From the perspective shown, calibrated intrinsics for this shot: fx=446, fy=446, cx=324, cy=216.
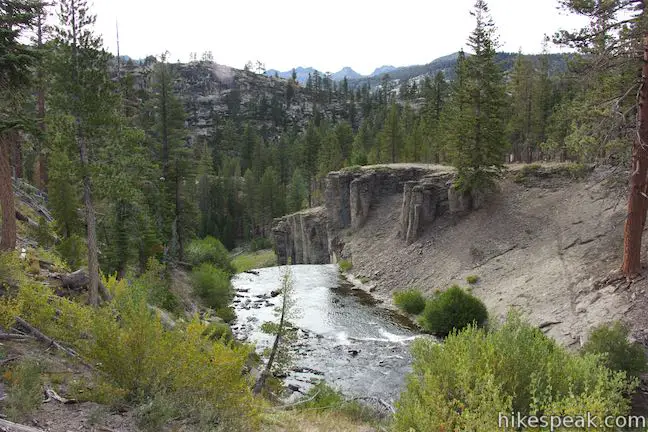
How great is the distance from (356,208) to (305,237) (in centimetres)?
1289

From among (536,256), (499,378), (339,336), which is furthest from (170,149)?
(499,378)

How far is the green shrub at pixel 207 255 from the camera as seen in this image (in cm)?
3945

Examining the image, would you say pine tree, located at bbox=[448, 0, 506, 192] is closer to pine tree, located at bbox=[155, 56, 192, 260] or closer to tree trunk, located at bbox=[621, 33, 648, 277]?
tree trunk, located at bbox=[621, 33, 648, 277]

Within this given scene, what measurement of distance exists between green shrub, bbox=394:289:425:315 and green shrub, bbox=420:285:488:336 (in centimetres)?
333

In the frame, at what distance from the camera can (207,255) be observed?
41.8 m

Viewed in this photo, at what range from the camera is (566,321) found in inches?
806

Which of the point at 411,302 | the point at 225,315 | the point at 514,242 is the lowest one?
the point at 225,315

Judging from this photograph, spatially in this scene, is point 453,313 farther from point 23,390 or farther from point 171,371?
point 23,390

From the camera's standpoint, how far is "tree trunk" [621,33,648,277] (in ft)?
59.0

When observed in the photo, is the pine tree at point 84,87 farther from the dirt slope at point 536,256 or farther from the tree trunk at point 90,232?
the dirt slope at point 536,256

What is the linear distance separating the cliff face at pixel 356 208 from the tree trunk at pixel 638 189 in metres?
18.9

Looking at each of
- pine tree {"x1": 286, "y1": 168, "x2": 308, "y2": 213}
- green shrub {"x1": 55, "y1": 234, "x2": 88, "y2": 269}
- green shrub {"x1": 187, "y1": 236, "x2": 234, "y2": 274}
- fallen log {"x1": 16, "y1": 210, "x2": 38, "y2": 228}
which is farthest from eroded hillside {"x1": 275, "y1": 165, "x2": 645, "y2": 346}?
pine tree {"x1": 286, "y1": 168, "x2": 308, "y2": 213}

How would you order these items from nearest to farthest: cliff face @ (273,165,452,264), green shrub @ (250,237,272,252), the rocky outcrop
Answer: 1. the rocky outcrop
2. cliff face @ (273,165,452,264)
3. green shrub @ (250,237,272,252)

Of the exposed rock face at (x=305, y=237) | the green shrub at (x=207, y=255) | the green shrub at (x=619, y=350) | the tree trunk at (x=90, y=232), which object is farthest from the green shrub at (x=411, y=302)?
the exposed rock face at (x=305, y=237)
